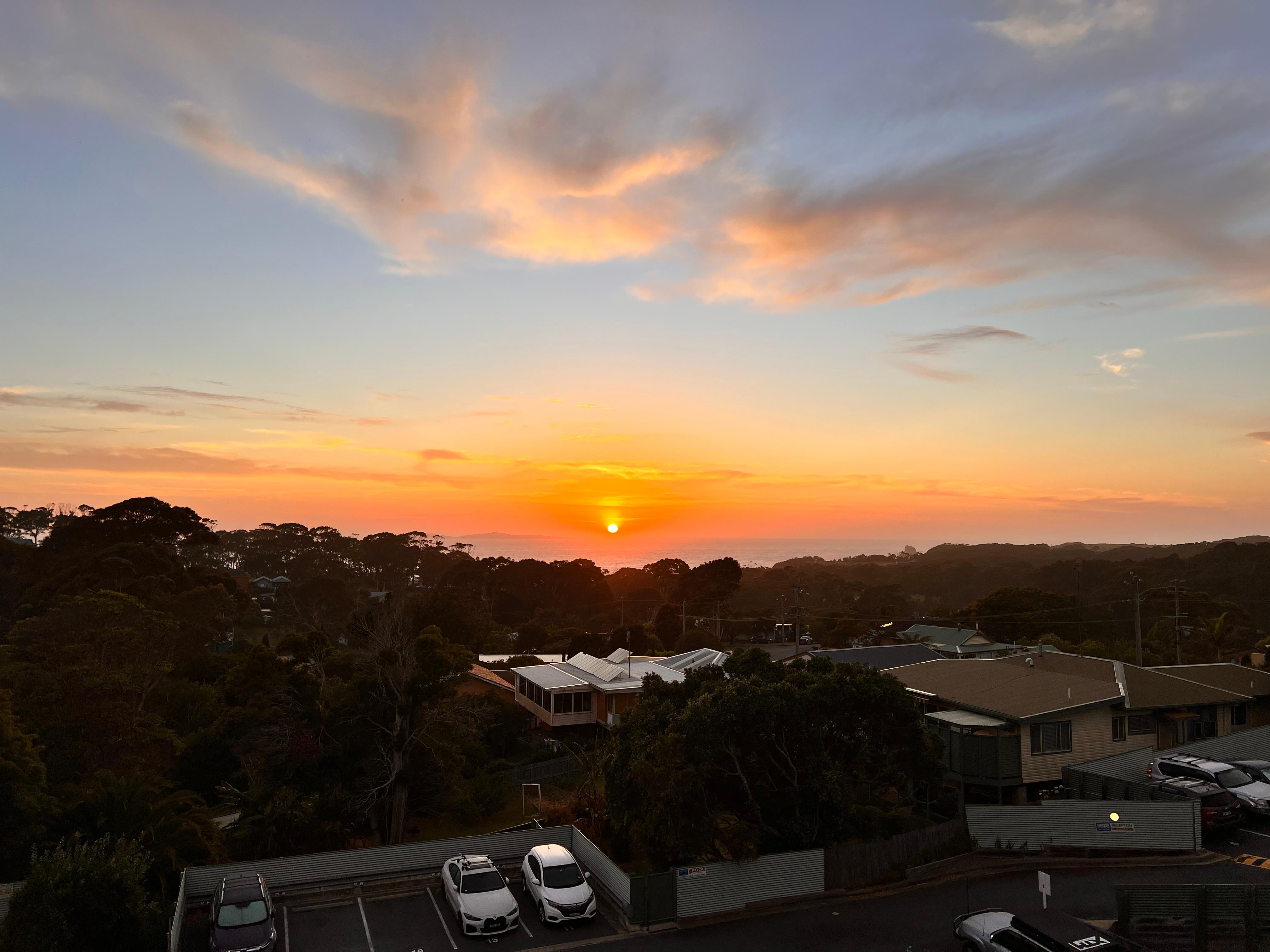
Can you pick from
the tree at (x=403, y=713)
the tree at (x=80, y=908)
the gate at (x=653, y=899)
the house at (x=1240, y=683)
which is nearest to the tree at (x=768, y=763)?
the gate at (x=653, y=899)

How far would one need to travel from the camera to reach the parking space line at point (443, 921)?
19003 millimetres

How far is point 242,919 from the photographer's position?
18344 millimetres

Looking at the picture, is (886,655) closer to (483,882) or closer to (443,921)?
(483,882)

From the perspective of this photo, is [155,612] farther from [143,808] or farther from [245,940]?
[245,940]

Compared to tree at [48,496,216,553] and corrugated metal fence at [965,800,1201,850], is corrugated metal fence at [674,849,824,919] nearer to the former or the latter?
corrugated metal fence at [965,800,1201,850]

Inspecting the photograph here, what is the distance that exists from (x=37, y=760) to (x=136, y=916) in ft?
34.6

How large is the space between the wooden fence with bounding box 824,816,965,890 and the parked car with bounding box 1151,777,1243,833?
7.49m

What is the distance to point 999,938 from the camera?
16422 millimetres

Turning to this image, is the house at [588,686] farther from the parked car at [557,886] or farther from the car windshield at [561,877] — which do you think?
the car windshield at [561,877]

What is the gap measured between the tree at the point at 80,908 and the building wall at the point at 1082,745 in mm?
25426

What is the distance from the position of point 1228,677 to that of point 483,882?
32.2 m

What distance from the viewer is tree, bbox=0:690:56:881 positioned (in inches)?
881

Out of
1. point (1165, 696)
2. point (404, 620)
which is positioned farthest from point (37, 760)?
point (1165, 696)

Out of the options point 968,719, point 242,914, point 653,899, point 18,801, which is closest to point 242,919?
point 242,914
